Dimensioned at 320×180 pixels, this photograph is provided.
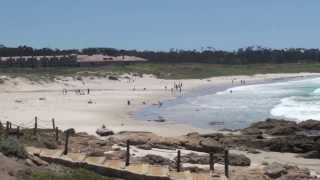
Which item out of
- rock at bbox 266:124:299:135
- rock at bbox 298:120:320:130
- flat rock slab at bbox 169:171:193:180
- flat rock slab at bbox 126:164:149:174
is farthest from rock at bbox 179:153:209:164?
rock at bbox 298:120:320:130

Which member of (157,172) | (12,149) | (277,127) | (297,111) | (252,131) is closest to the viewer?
(12,149)

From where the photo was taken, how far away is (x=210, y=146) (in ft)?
91.9

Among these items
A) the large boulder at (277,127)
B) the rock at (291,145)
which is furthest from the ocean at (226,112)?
the rock at (291,145)

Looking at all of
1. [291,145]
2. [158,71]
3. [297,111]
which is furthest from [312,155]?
[158,71]

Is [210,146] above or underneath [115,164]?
underneath

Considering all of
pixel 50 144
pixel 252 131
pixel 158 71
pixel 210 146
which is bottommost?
pixel 158 71

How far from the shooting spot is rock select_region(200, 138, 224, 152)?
2679cm

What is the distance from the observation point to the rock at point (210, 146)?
26786 millimetres

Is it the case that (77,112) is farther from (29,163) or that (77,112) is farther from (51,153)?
(29,163)

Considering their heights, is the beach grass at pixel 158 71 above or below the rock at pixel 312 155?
below

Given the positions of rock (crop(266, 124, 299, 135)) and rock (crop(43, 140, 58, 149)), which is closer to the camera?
rock (crop(43, 140, 58, 149))

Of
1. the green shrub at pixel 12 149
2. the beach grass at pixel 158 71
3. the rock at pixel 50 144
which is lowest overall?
the beach grass at pixel 158 71

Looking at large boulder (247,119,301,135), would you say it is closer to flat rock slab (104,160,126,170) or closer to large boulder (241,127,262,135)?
large boulder (241,127,262,135)

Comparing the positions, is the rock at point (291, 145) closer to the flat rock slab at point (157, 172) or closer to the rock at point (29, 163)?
the flat rock slab at point (157, 172)
